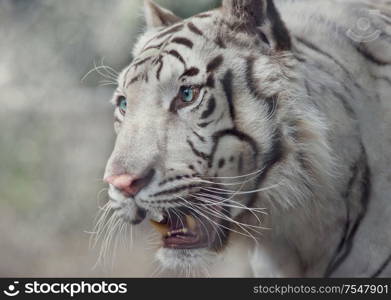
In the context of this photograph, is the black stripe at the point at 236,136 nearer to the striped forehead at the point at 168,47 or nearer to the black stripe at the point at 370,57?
the striped forehead at the point at 168,47

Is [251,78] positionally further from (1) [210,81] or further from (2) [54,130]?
(2) [54,130]

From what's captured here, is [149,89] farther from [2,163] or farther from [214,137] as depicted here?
[2,163]

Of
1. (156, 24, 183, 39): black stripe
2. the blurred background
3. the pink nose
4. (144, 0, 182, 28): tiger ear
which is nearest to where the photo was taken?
the pink nose

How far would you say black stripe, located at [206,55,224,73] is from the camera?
5.06ft

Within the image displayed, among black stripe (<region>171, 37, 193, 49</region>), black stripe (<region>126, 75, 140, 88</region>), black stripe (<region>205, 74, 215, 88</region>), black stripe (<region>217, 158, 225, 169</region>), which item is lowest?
black stripe (<region>217, 158, 225, 169</region>)

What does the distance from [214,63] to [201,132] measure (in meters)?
0.18

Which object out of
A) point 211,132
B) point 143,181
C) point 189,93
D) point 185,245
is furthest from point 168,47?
point 185,245

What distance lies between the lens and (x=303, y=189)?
156 centimetres

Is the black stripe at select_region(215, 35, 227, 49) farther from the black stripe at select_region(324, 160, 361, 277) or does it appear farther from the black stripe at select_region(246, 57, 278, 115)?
the black stripe at select_region(324, 160, 361, 277)

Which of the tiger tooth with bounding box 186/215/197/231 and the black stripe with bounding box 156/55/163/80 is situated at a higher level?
the black stripe with bounding box 156/55/163/80

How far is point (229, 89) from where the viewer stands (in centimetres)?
154

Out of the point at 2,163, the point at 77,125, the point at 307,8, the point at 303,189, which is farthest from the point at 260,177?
the point at 2,163

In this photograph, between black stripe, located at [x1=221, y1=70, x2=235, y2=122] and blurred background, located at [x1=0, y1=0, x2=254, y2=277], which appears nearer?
black stripe, located at [x1=221, y1=70, x2=235, y2=122]

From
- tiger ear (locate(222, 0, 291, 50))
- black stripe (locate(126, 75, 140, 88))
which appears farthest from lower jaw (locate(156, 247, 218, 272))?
tiger ear (locate(222, 0, 291, 50))
